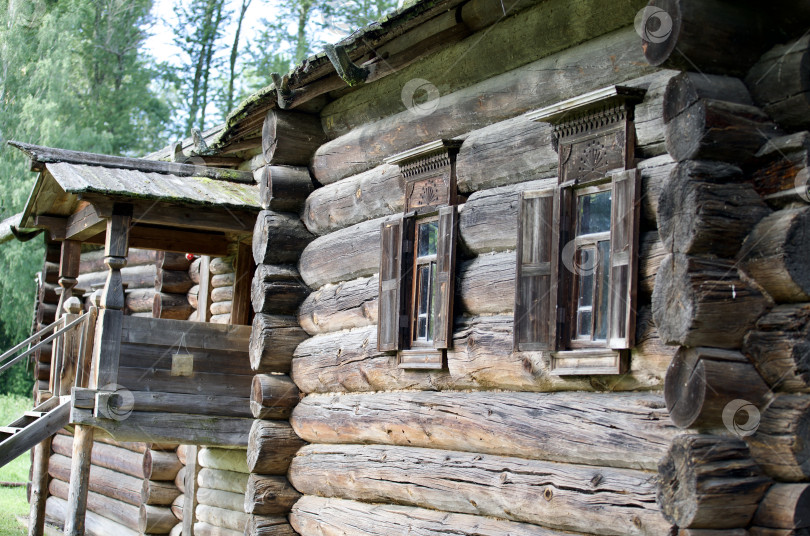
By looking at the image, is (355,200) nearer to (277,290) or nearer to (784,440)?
(277,290)

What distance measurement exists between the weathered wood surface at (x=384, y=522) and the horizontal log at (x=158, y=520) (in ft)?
13.3

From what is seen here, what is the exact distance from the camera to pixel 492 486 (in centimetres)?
573

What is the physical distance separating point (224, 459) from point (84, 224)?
2.92 m

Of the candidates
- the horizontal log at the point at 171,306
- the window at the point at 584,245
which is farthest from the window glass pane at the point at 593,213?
the horizontal log at the point at 171,306

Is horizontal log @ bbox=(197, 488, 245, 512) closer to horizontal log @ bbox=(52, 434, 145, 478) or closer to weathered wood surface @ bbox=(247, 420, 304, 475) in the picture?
horizontal log @ bbox=(52, 434, 145, 478)

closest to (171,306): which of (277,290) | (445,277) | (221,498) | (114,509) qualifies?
(221,498)

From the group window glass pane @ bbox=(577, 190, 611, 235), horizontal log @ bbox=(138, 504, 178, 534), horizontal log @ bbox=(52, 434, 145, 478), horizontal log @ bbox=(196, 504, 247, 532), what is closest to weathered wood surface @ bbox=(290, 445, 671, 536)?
window glass pane @ bbox=(577, 190, 611, 235)

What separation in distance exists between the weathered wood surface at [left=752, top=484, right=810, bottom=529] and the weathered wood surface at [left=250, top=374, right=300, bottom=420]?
4916mm

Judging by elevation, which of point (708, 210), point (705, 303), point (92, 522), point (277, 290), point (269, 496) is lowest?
point (92, 522)

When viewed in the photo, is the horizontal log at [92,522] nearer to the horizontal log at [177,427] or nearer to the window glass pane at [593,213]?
the horizontal log at [177,427]

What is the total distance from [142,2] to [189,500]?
18090mm

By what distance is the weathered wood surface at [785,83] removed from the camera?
446cm

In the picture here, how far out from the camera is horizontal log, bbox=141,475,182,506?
11.6 metres

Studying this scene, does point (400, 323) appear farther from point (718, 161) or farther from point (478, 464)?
point (718, 161)
